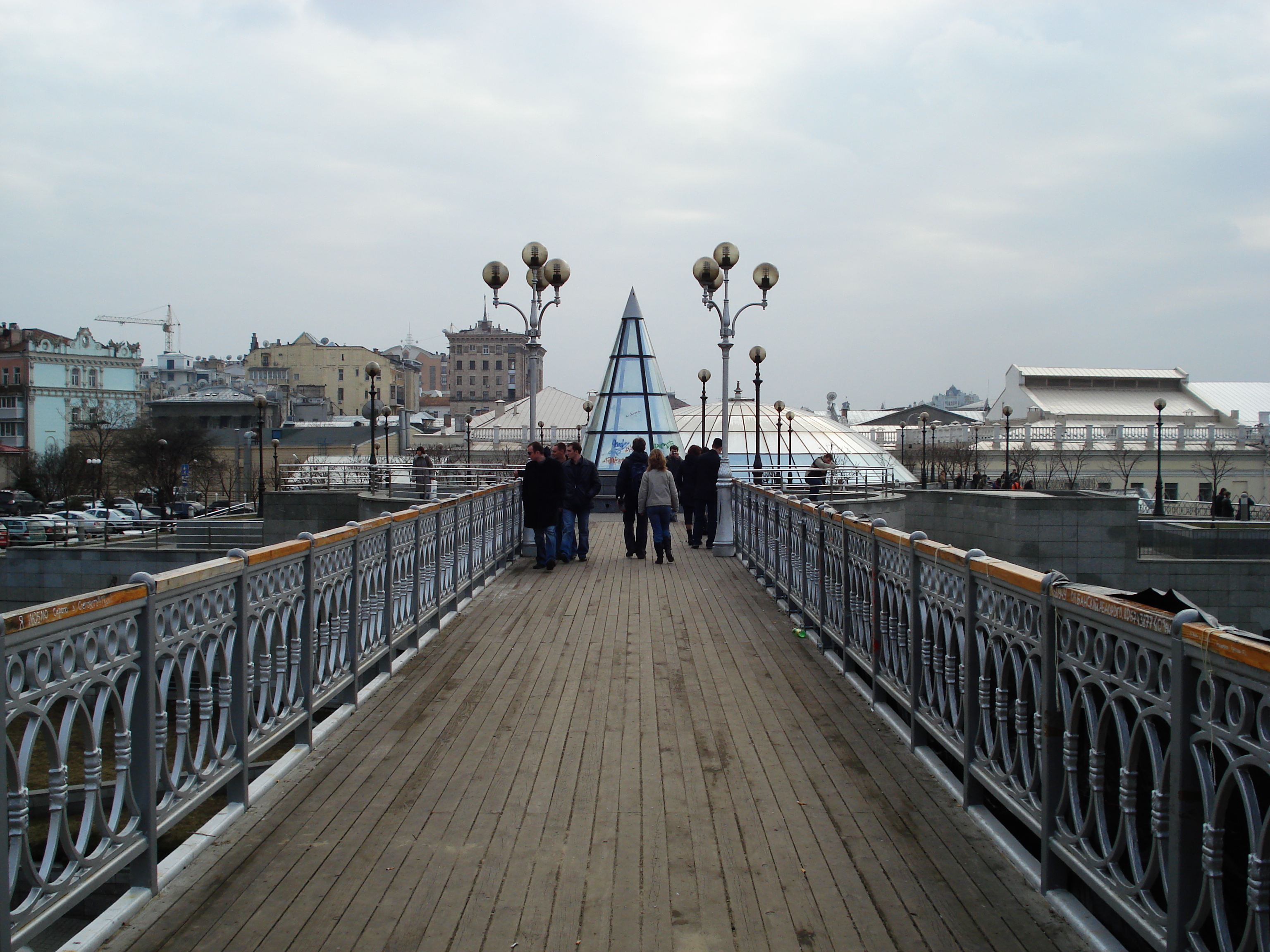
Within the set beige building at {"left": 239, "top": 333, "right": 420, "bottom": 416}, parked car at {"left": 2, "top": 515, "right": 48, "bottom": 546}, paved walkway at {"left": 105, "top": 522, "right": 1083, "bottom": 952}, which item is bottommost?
parked car at {"left": 2, "top": 515, "right": 48, "bottom": 546}

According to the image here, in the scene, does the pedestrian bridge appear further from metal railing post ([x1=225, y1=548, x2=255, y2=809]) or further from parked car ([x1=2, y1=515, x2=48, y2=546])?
parked car ([x1=2, y1=515, x2=48, y2=546])

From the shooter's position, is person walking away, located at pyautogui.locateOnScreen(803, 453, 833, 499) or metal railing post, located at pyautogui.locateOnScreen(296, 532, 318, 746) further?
person walking away, located at pyautogui.locateOnScreen(803, 453, 833, 499)

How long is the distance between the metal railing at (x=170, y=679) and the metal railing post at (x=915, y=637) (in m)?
3.20

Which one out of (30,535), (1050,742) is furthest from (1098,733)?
(30,535)

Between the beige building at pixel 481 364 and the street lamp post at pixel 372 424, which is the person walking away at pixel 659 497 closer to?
the street lamp post at pixel 372 424

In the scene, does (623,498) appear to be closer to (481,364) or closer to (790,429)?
(790,429)

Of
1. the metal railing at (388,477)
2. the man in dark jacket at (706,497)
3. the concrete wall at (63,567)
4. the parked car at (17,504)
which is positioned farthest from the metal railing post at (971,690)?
the parked car at (17,504)

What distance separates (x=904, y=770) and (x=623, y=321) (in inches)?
859

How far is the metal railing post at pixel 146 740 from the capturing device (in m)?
→ 3.50

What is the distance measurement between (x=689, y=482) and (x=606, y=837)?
12.4m

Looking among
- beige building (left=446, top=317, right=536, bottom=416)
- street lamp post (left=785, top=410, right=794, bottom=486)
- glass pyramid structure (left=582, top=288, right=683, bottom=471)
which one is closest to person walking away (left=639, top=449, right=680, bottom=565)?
glass pyramid structure (left=582, top=288, right=683, bottom=471)

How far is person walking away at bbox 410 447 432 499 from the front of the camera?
24.5m

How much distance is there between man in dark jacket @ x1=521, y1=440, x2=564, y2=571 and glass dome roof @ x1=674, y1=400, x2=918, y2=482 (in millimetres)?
27600

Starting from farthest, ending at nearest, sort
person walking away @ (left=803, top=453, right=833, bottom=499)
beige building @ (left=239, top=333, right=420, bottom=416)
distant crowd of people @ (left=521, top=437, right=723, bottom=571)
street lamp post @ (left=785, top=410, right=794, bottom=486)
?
beige building @ (left=239, top=333, right=420, bottom=416) → street lamp post @ (left=785, top=410, right=794, bottom=486) → person walking away @ (left=803, top=453, right=833, bottom=499) → distant crowd of people @ (left=521, top=437, right=723, bottom=571)
